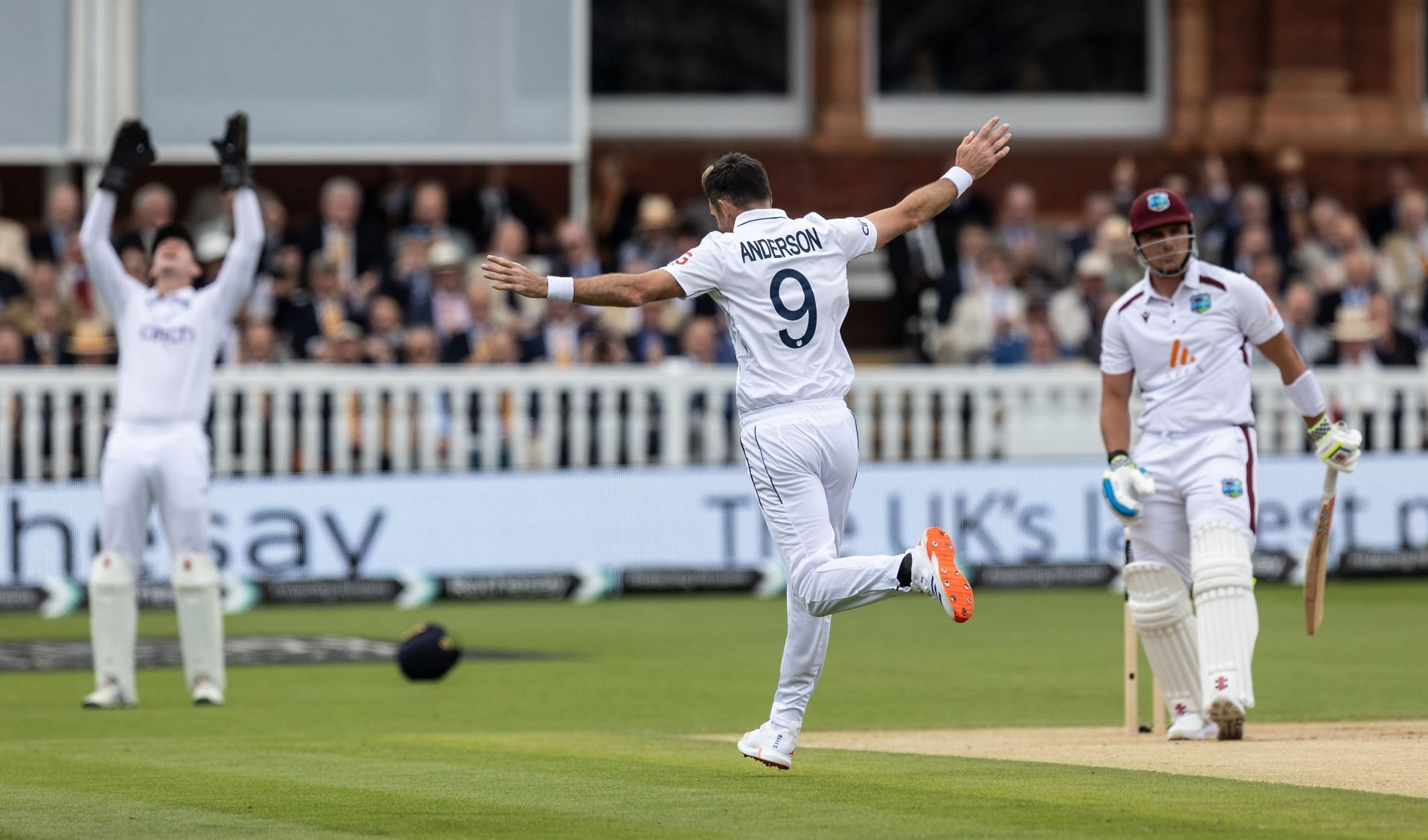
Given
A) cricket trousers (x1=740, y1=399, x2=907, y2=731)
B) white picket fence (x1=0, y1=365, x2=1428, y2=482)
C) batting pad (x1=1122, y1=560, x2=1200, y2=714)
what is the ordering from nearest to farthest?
cricket trousers (x1=740, y1=399, x2=907, y2=731) → batting pad (x1=1122, y1=560, x2=1200, y2=714) → white picket fence (x1=0, y1=365, x2=1428, y2=482)

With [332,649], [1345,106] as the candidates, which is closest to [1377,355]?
[1345,106]

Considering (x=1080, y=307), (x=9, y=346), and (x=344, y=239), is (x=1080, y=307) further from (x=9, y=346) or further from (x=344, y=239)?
(x=9, y=346)

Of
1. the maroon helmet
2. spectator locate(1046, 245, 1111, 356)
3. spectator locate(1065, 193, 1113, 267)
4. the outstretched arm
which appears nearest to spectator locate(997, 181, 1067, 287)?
spectator locate(1065, 193, 1113, 267)

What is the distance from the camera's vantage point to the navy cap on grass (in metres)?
12.7

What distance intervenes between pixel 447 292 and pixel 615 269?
76.2 inches

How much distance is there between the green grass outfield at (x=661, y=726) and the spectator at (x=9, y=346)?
6.97ft

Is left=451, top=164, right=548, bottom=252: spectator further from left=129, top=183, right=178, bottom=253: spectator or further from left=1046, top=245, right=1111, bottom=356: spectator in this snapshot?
left=1046, top=245, right=1111, bottom=356: spectator

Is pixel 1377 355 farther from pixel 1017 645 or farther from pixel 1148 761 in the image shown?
pixel 1148 761

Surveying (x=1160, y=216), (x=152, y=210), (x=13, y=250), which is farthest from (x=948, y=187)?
(x=13, y=250)

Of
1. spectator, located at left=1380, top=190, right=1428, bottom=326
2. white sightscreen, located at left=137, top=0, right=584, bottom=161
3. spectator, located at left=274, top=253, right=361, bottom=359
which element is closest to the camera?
spectator, located at left=274, top=253, right=361, bottom=359

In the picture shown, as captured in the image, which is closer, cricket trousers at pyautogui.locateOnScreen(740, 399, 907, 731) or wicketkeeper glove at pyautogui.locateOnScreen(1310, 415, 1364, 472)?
cricket trousers at pyautogui.locateOnScreen(740, 399, 907, 731)

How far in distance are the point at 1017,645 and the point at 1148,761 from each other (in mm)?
5836

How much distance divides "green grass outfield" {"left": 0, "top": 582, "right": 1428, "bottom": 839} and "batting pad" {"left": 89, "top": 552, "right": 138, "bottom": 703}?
0.23 meters

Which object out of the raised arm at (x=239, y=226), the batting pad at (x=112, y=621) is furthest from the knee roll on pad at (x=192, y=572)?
the raised arm at (x=239, y=226)
